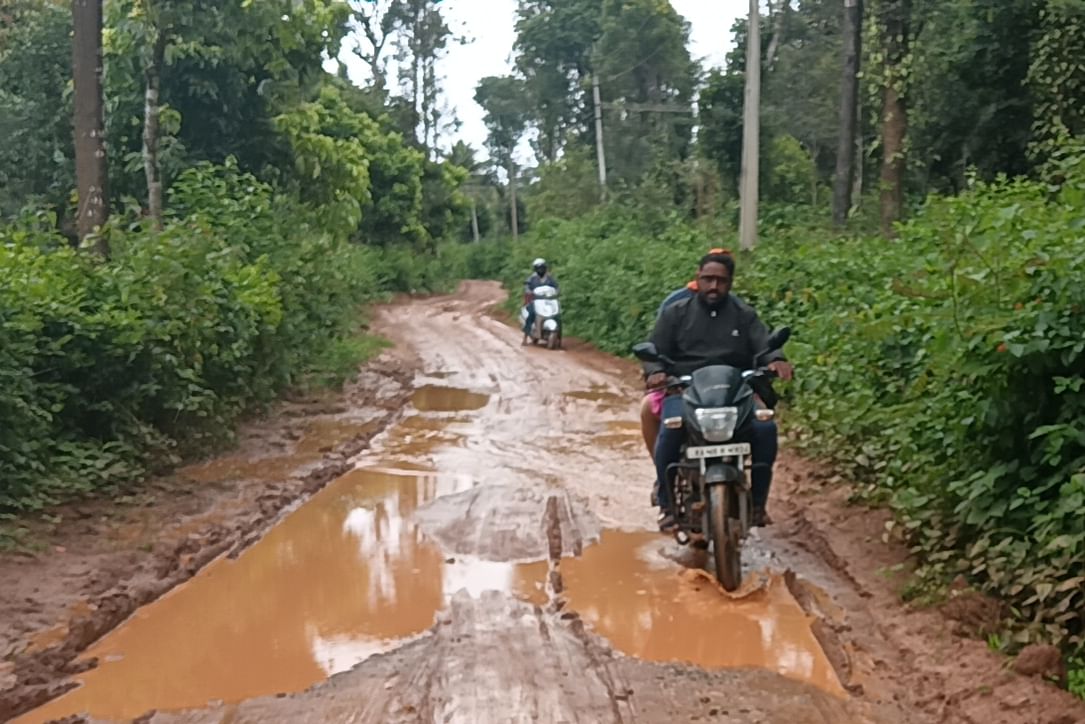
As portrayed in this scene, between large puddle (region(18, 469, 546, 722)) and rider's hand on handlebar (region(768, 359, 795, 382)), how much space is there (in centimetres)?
182

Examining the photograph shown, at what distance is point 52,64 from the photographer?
1761 cm

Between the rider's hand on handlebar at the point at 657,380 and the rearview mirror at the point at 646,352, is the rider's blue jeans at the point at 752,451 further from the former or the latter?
the rearview mirror at the point at 646,352

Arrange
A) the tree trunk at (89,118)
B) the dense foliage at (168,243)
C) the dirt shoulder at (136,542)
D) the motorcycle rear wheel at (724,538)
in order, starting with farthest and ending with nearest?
the tree trunk at (89,118) → the dense foliage at (168,243) → the motorcycle rear wheel at (724,538) → the dirt shoulder at (136,542)

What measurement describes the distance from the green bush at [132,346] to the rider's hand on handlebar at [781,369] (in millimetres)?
4568

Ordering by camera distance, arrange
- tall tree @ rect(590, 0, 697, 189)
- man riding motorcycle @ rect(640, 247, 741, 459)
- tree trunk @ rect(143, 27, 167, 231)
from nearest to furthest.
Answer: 1. man riding motorcycle @ rect(640, 247, 741, 459)
2. tree trunk @ rect(143, 27, 167, 231)
3. tall tree @ rect(590, 0, 697, 189)

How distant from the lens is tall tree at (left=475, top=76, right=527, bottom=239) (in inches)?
2297

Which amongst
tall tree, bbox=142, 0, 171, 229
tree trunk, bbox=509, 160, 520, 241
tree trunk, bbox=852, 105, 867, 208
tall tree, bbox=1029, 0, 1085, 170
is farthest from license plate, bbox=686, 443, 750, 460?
tree trunk, bbox=509, 160, 520, 241

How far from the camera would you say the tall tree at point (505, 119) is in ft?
191

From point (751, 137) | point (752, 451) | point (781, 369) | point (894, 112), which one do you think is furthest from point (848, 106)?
point (752, 451)

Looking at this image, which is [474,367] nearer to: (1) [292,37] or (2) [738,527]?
(1) [292,37]

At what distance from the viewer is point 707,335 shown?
667 cm

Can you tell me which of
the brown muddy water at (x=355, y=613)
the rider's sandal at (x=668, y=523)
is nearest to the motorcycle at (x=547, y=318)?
the brown muddy water at (x=355, y=613)

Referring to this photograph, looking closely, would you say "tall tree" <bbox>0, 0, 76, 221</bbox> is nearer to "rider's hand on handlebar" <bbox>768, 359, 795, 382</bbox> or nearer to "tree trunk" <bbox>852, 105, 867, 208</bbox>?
"rider's hand on handlebar" <bbox>768, 359, 795, 382</bbox>

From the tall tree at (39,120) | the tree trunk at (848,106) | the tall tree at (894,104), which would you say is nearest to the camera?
the tall tree at (39,120)
